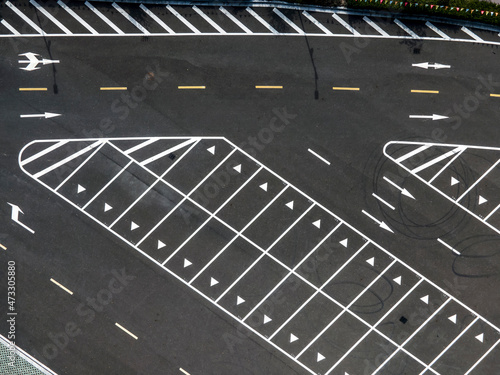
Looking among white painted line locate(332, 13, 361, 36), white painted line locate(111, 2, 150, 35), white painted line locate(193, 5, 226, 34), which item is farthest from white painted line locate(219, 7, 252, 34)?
white painted line locate(332, 13, 361, 36)

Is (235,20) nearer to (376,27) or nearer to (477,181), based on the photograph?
(376,27)

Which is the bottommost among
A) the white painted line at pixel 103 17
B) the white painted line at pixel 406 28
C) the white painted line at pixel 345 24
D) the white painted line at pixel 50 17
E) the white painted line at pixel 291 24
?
the white painted line at pixel 50 17

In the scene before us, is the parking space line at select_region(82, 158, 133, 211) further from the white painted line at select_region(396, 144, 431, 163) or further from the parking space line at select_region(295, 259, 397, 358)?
the white painted line at select_region(396, 144, 431, 163)

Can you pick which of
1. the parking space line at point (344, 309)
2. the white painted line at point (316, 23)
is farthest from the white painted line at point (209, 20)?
the parking space line at point (344, 309)

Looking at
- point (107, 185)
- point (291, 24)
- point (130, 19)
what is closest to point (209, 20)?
point (130, 19)

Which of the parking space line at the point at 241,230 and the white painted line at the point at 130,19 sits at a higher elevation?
the white painted line at the point at 130,19

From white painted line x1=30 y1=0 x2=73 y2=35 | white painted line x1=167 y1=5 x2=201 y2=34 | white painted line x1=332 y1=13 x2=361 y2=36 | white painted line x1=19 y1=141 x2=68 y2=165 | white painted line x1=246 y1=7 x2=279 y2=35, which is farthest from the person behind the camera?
white painted line x1=332 y1=13 x2=361 y2=36

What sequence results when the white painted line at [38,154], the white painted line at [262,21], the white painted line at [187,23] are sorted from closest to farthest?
the white painted line at [38,154] < the white painted line at [187,23] < the white painted line at [262,21]

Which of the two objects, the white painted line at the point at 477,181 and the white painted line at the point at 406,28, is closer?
the white painted line at the point at 477,181

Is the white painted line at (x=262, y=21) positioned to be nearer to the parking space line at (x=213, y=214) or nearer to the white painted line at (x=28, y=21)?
the parking space line at (x=213, y=214)

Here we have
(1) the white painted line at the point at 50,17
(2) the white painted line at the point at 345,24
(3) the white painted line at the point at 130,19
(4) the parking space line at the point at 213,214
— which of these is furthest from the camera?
(2) the white painted line at the point at 345,24

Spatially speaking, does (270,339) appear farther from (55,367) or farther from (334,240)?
(55,367)
